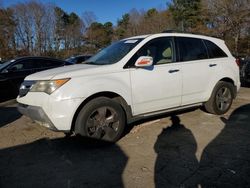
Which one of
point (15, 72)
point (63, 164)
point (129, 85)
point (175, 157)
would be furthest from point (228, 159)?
point (15, 72)

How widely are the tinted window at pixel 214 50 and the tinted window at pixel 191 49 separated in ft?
0.44

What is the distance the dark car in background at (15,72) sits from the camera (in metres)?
8.95

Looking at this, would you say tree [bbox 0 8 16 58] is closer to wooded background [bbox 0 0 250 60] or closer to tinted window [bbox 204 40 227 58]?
wooded background [bbox 0 0 250 60]

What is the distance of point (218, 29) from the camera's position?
33.6 metres

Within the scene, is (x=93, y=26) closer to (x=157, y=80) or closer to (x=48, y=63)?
(x=48, y=63)

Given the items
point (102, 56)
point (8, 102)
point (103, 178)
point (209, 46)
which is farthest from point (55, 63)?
point (103, 178)

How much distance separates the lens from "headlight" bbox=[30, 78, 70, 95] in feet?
14.3

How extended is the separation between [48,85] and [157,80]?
6.05ft

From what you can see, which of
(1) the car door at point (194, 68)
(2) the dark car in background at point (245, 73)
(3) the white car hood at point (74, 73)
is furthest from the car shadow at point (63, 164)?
(2) the dark car in background at point (245, 73)

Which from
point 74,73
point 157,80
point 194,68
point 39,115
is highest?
point 74,73

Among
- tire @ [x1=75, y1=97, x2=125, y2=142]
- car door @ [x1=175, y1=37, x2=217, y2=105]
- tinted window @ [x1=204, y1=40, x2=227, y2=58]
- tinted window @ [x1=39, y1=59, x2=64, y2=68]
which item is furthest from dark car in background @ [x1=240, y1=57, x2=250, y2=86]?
tire @ [x1=75, y1=97, x2=125, y2=142]

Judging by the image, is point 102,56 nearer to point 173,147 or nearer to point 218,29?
point 173,147

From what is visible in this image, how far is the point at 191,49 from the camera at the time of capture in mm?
5785

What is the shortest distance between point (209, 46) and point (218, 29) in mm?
29595
